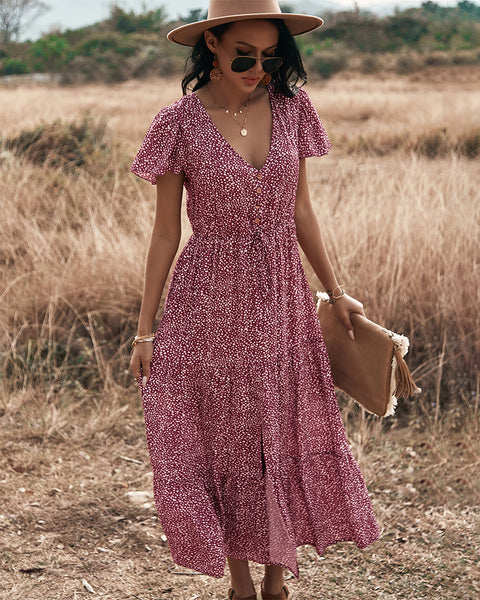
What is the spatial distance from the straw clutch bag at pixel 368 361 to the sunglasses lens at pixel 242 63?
2.22 ft

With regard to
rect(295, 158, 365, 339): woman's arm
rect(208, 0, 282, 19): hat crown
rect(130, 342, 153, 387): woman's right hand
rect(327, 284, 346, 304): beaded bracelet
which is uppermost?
rect(208, 0, 282, 19): hat crown

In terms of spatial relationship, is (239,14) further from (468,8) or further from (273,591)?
(468,8)

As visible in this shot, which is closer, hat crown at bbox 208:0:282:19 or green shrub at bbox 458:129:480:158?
hat crown at bbox 208:0:282:19

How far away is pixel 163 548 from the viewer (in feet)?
8.80

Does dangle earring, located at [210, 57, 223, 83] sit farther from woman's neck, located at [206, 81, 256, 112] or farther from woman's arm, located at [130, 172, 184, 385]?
woman's arm, located at [130, 172, 184, 385]

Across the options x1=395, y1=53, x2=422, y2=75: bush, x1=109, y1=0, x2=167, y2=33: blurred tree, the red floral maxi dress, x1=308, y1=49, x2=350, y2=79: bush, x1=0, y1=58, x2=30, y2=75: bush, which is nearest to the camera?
the red floral maxi dress

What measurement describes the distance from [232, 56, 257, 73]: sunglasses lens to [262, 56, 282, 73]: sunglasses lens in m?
0.03

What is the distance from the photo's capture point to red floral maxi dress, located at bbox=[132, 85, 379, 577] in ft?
6.34

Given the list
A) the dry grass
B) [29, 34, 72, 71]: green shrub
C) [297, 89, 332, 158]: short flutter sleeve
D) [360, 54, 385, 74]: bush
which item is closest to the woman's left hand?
[297, 89, 332, 158]: short flutter sleeve

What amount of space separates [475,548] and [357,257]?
1727 millimetres

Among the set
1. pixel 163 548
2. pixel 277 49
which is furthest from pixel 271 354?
pixel 163 548

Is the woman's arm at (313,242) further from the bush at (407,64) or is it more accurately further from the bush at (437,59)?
the bush at (437,59)

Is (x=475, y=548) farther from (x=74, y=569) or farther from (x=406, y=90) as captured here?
(x=406, y=90)

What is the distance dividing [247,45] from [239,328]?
0.70m
